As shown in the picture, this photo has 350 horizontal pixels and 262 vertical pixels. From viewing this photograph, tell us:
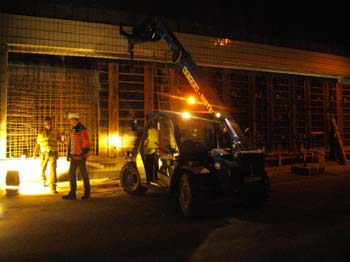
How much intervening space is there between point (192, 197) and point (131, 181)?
275 cm

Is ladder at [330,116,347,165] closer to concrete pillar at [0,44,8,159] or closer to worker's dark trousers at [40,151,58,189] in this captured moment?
worker's dark trousers at [40,151,58,189]

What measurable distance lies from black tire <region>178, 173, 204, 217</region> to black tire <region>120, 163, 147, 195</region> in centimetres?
204

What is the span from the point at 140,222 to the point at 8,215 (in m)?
2.66

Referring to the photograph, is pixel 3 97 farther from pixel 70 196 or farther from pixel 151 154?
pixel 151 154

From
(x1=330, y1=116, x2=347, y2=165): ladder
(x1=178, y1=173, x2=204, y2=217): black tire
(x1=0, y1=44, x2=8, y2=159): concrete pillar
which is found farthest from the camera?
(x1=330, y1=116, x2=347, y2=165): ladder

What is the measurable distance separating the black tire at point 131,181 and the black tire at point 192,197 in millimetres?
2035

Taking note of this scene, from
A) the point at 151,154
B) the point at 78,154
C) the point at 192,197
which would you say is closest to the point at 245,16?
the point at 151,154

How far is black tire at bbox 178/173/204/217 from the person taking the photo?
20.9 feet

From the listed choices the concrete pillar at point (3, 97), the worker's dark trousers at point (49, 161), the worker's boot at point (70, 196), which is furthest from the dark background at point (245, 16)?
the worker's boot at point (70, 196)

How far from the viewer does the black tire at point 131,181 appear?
849 centimetres

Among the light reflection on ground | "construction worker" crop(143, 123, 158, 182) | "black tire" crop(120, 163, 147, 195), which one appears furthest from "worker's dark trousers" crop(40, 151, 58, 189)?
"construction worker" crop(143, 123, 158, 182)

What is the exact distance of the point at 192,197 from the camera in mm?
6383

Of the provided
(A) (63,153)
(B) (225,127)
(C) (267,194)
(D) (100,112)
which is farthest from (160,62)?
(C) (267,194)

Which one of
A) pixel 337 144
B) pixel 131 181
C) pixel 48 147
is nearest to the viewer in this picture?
pixel 131 181
